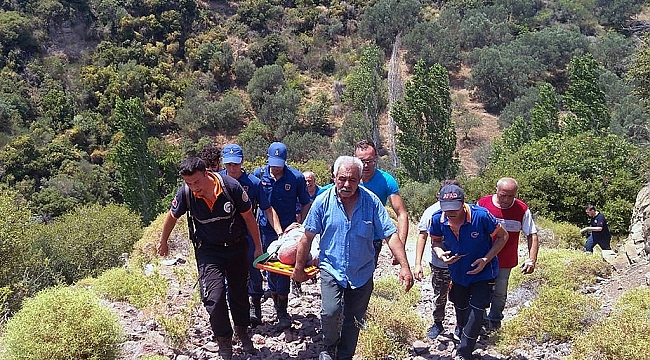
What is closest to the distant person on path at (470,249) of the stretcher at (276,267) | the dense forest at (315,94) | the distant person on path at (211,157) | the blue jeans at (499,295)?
the blue jeans at (499,295)

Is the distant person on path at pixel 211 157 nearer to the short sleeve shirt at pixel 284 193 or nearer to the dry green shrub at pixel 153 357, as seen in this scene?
the short sleeve shirt at pixel 284 193

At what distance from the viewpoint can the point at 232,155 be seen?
4.38m

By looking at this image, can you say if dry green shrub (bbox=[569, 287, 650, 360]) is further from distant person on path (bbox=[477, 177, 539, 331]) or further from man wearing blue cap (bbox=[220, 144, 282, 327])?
man wearing blue cap (bbox=[220, 144, 282, 327])

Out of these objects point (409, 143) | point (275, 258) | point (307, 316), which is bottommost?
point (409, 143)

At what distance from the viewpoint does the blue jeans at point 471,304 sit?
150 inches

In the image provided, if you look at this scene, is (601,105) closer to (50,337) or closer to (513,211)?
(513,211)

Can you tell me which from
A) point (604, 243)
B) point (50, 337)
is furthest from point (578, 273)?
point (50, 337)

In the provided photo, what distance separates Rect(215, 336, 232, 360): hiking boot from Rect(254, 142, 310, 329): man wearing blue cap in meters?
0.74

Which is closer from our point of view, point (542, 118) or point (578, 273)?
point (578, 273)

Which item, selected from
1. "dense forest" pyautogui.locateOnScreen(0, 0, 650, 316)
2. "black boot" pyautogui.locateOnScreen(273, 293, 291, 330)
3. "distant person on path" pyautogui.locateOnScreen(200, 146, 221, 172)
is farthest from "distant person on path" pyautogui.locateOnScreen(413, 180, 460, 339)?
"dense forest" pyautogui.locateOnScreen(0, 0, 650, 316)

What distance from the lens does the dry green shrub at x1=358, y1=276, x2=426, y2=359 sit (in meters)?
4.16

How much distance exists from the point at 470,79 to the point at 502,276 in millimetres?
38520

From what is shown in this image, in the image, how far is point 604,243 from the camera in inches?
359

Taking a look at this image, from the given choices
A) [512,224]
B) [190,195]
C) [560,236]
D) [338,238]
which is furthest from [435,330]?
[560,236]
